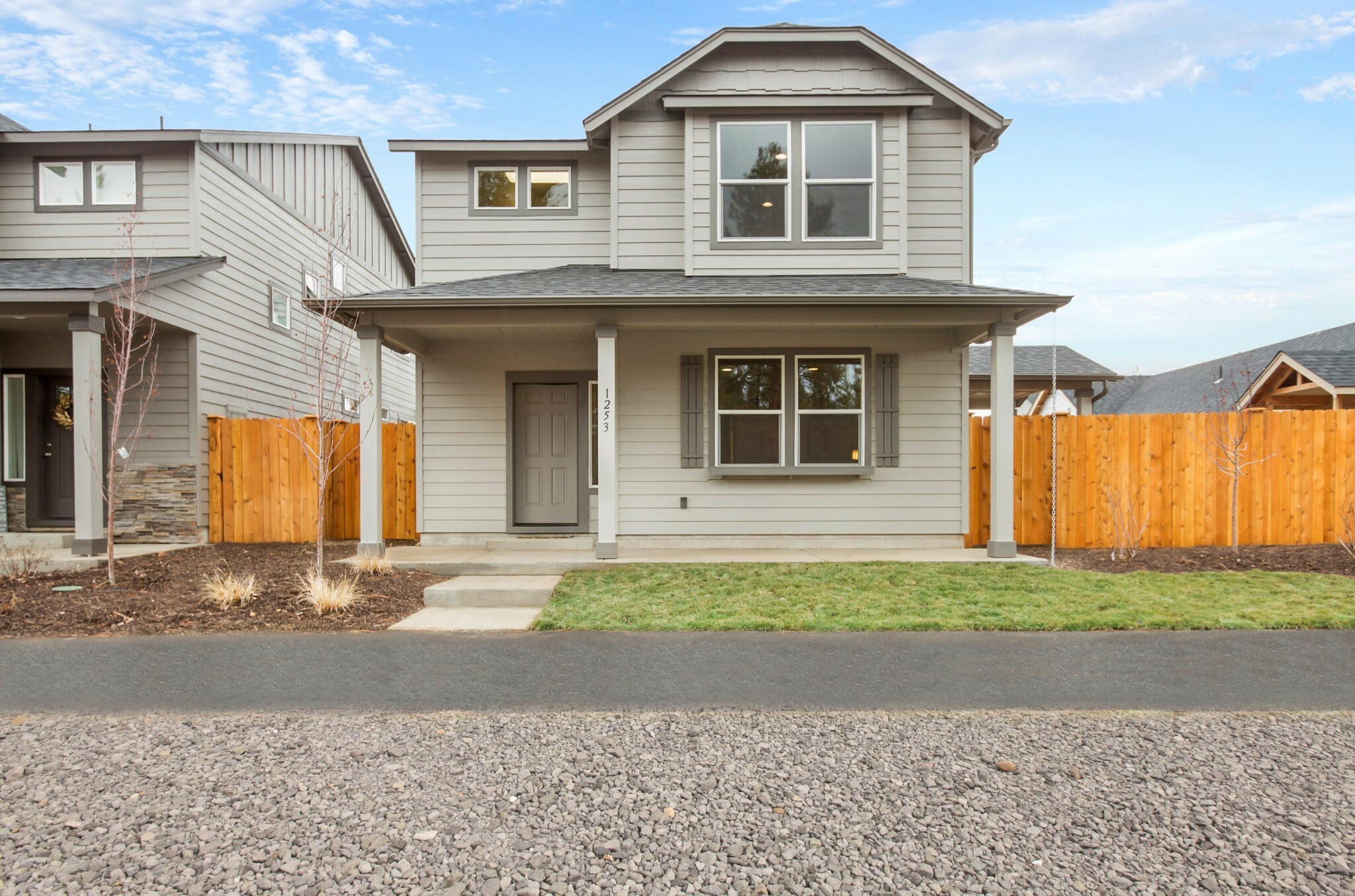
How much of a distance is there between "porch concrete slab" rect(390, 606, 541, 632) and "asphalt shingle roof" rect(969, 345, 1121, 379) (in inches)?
447

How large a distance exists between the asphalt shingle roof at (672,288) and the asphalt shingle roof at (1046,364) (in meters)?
6.52

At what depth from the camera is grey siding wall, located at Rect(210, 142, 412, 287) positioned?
478 inches

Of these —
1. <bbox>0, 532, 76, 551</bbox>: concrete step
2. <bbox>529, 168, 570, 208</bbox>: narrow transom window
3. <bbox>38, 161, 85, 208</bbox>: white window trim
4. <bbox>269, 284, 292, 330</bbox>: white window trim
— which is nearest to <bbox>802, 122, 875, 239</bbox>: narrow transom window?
<bbox>529, 168, 570, 208</bbox>: narrow transom window

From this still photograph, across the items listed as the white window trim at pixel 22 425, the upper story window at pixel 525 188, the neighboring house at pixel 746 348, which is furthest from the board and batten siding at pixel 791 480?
the white window trim at pixel 22 425

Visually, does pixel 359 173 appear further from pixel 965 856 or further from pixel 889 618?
pixel 965 856

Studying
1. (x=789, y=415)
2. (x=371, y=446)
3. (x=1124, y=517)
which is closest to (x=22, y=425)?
(x=371, y=446)

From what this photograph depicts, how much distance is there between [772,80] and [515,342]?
4.87 meters

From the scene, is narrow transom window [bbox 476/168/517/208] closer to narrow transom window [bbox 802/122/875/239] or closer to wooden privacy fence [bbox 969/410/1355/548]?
narrow transom window [bbox 802/122/875/239]

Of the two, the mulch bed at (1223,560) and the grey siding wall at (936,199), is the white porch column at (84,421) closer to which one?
the grey siding wall at (936,199)

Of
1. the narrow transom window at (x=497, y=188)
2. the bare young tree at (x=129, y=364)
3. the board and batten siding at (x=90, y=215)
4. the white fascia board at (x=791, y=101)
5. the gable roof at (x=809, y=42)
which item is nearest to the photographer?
the bare young tree at (x=129, y=364)

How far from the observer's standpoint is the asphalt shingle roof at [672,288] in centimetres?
786

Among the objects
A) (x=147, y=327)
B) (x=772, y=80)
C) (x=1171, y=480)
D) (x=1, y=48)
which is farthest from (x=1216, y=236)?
(x=1, y=48)

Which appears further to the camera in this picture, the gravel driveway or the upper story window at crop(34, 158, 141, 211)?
the upper story window at crop(34, 158, 141, 211)

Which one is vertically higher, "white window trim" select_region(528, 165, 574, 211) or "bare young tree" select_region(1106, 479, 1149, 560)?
"white window trim" select_region(528, 165, 574, 211)
